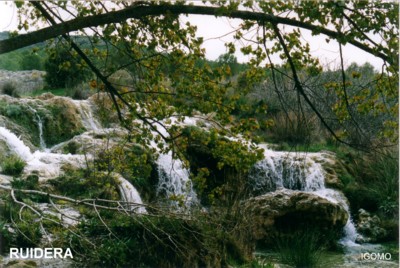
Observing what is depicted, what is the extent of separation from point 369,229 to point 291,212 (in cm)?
268

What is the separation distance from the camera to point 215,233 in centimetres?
734

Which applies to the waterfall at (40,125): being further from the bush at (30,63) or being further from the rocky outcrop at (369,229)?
the bush at (30,63)

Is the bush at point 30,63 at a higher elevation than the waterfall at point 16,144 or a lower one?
higher

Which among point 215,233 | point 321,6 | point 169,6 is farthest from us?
point 215,233

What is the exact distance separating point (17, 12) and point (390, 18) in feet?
12.2

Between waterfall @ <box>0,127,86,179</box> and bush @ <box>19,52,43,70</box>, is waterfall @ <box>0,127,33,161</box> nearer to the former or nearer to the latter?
waterfall @ <box>0,127,86,179</box>

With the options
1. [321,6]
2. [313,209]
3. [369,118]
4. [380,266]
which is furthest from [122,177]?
[369,118]

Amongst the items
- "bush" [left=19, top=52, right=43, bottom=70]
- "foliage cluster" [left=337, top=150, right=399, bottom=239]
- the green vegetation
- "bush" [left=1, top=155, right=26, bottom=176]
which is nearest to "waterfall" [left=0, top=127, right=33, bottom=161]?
"bush" [left=1, top=155, right=26, bottom=176]

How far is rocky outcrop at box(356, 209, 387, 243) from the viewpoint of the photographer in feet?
40.5

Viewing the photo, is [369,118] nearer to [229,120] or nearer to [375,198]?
[375,198]

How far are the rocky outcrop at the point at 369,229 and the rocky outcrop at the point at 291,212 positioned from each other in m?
1.36

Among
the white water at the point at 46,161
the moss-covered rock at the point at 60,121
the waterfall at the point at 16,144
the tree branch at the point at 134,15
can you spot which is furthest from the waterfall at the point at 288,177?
the tree branch at the point at 134,15

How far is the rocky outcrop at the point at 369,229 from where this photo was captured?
12349 millimetres

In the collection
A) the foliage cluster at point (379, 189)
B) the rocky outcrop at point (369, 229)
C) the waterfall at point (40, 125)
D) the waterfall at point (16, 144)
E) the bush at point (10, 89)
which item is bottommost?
the rocky outcrop at point (369, 229)
